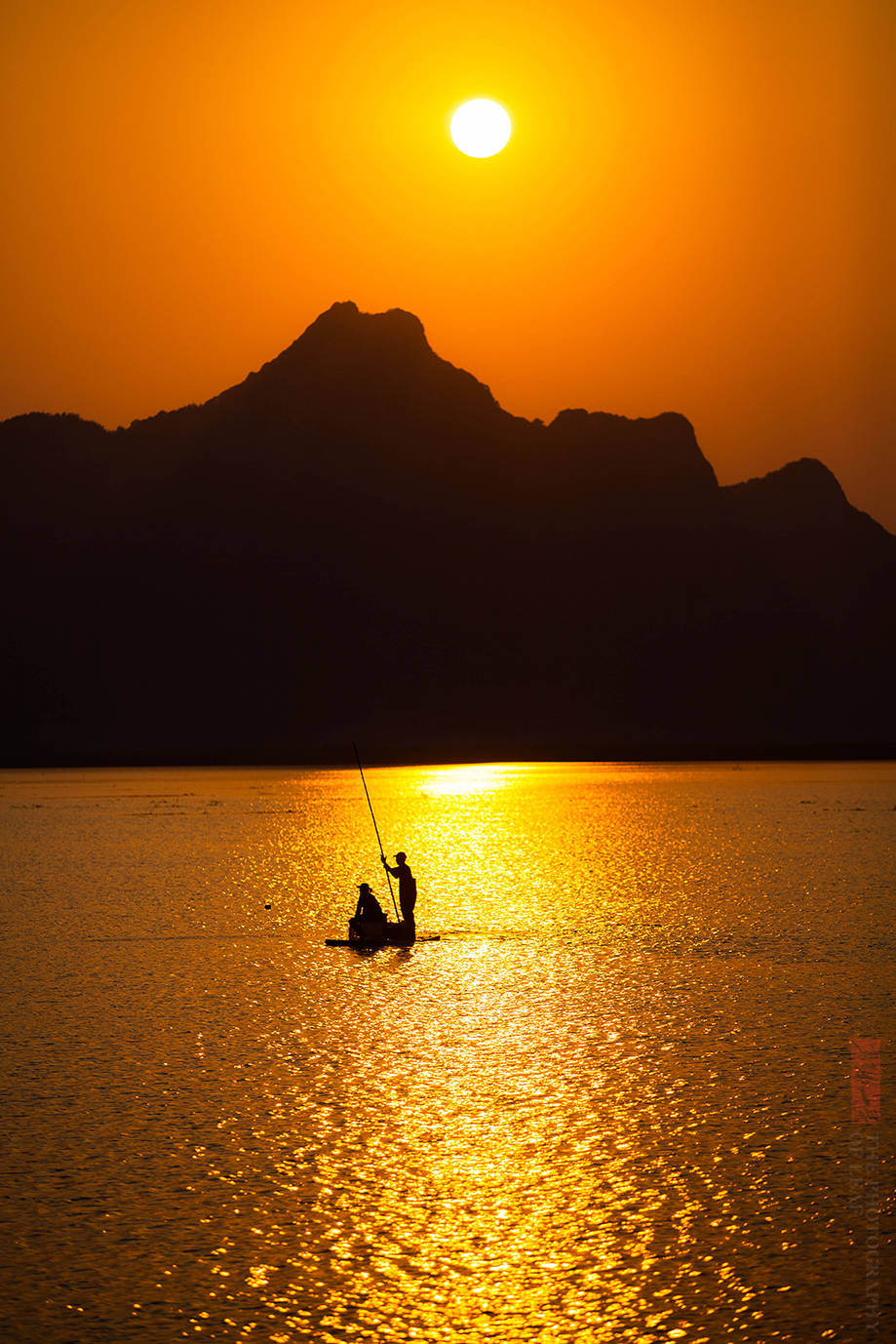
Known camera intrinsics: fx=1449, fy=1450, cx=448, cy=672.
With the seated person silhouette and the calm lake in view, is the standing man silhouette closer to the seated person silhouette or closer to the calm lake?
the seated person silhouette

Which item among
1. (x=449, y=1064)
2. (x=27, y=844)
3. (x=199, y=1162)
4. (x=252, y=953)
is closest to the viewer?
(x=199, y=1162)

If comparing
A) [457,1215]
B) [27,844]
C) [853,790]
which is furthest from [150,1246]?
[853,790]

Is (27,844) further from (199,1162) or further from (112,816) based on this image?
(199,1162)

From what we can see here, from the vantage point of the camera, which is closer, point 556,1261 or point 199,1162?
point 556,1261

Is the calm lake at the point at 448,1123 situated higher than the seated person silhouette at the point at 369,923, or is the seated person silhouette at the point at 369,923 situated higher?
the seated person silhouette at the point at 369,923

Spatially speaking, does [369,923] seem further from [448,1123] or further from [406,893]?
[448,1123]

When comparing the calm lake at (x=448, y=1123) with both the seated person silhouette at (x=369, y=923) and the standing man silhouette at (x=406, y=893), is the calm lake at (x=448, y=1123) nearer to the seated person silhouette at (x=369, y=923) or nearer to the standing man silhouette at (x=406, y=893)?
the seated person silhouette at (x=369, y=923)

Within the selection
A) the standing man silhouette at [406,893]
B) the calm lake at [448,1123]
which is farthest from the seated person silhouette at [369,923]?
the calm lake at [448,1123]

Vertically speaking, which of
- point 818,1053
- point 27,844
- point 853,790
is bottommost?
point 818,1053

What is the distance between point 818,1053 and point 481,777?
174 metres

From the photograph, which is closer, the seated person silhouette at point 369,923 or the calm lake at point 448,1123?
the calm lake at point 448,1123

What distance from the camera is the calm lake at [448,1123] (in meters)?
10.9

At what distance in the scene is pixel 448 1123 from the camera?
15672mm

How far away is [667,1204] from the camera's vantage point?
12.9m
